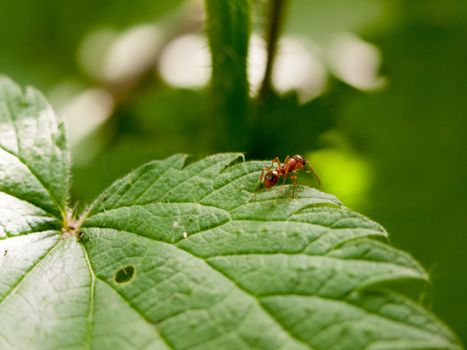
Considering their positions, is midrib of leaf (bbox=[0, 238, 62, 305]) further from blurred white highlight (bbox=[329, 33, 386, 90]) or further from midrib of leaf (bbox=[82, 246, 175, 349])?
blurred white highlight (bbox=[329, 33, 386, 90])

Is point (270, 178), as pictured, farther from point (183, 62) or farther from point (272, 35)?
point (183, 62)

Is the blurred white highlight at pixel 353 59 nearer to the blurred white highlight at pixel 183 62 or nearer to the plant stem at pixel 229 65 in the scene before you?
the blurred white highlight at pixel 183 62

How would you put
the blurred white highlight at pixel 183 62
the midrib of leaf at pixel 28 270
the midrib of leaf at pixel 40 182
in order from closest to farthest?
the midrib of leaf at pixel 28 270 < the midrib of leaf at pixel 40 182 < the blurred white highlight at pixel 183 62

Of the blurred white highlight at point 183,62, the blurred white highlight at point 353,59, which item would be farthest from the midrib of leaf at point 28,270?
the blurred white highlight at point 353,59

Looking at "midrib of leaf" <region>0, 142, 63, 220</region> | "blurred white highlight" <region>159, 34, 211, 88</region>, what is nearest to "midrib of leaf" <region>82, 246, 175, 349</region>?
"midrib of leaf" <region>0, 142, 63, 220</region>

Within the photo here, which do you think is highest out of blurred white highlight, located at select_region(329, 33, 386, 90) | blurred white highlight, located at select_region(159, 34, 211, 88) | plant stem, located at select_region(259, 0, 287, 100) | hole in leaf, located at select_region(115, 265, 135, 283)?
plant stem, located at select_region(259, 0, 287, 100)

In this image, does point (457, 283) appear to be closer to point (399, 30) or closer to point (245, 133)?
point (245, 133)

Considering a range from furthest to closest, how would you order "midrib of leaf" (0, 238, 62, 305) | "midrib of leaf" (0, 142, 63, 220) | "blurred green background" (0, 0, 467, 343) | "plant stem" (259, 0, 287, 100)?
"blurred green background" (0, 0, 467, 343) < "plant stem" (259, 0, 287, 100) < "midrib of leaf" (0, 142, 63, 220) < "midrib of leaf" (0, 238, 62, 305)
